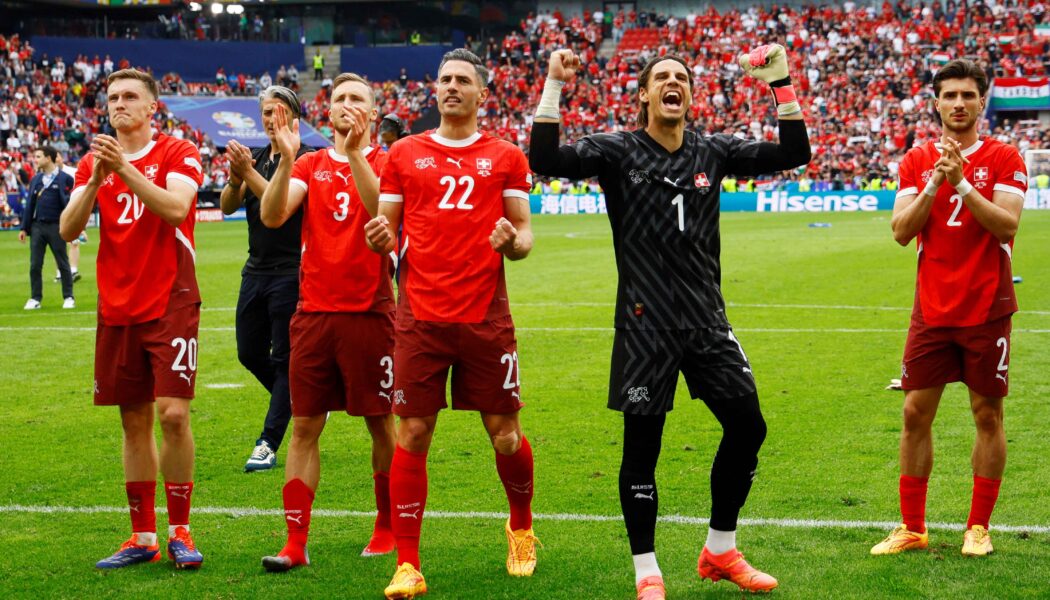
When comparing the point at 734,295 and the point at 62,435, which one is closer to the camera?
the point at 62,435

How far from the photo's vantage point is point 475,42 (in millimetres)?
62062

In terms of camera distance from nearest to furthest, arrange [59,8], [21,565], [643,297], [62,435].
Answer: [643,297]
[21,565]
[62,435]
[59,8]

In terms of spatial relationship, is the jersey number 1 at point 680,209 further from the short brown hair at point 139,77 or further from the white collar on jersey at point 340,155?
the short brown hair at point 139,77

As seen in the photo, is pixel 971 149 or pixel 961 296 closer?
pixel 961 296

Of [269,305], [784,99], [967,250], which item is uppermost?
[784,99]

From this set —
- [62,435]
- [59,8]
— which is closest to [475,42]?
[59,8]

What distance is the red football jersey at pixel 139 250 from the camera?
576cm

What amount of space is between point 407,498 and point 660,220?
1.71m

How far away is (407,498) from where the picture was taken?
543cm

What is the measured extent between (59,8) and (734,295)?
4626 centimetres

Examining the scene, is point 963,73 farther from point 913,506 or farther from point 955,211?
point 913,506

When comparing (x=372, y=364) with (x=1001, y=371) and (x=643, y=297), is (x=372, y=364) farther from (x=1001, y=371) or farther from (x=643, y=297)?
(x=1001, y=371)

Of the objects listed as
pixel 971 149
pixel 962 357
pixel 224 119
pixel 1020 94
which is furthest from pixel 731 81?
pixel 962 357

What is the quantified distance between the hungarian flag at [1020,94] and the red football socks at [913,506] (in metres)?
44.8
